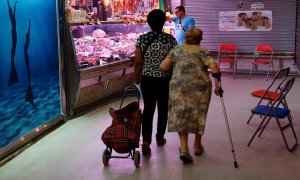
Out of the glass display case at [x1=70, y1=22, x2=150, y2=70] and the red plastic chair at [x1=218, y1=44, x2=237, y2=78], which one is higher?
the glass display case at [x1=70, y1=22, x2=150, y2=70]

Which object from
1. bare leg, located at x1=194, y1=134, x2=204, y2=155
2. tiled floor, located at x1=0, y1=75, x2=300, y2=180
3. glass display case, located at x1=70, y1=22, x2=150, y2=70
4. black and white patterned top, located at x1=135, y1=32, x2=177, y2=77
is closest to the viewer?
tiled floor, located at x1=0, y1=75, x2=300, y2=180

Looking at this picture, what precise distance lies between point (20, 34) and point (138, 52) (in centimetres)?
145

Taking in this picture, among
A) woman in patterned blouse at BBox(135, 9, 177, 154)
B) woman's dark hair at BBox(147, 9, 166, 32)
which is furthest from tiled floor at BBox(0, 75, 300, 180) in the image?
woman's dark hair at BBox(147, 9, 166, 32)

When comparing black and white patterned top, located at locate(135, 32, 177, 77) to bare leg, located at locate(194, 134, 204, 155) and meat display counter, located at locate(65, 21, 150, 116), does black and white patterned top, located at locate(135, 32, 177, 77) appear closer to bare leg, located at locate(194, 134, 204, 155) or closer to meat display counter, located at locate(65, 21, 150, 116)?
bare leg, located at locate(194, 134, 204, 155)

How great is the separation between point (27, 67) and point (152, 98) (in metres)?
1.60

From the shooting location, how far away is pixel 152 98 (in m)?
4.34

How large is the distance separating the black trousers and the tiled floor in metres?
0.31

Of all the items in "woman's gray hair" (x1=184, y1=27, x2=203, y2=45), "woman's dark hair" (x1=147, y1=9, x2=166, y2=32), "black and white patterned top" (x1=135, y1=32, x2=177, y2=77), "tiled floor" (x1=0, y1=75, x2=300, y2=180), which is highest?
"woman's dark hair" (x1=147, y1=9, x2=166, y2=32)

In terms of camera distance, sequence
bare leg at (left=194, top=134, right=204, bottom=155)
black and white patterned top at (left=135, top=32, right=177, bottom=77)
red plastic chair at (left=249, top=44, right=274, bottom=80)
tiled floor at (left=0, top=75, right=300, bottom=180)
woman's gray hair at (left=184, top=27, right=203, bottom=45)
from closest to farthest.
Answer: tiled floor at (left=0, top=75, right=300, bottom=180), woman's gray hair at (left=184, top=27, right=203, bottom=45), black and white patterned top at (left=135, top=32, right=177, bottom=77), bare leg at (left=194, top=134, right=204, bottom=155), red plastic chair at (left=249, top=44, right=274, bottom=80)

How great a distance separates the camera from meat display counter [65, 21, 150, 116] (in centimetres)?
573

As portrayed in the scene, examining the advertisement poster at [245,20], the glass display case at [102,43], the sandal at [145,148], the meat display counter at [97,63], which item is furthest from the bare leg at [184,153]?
the advertisement poster at [245,20]

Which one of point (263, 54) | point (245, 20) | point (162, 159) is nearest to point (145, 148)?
point (162, 159)

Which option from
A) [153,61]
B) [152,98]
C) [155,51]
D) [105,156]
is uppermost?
[155,51]

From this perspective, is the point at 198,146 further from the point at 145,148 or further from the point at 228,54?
the point at 228,54
